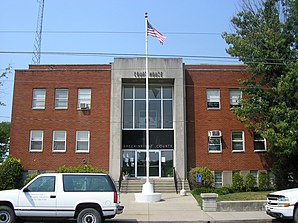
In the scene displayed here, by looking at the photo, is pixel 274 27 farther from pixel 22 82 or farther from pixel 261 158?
pixel 22 82

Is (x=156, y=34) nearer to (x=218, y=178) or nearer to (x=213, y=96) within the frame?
(x=213, y=96)

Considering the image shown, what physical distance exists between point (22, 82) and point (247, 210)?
2031 cm

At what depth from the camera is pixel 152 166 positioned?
27031 millimetres

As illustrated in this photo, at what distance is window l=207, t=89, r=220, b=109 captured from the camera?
27462 millimetres

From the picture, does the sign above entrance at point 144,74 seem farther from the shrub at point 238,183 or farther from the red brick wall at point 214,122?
the shrub at point 238,183

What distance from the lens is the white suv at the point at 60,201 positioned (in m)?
11.2

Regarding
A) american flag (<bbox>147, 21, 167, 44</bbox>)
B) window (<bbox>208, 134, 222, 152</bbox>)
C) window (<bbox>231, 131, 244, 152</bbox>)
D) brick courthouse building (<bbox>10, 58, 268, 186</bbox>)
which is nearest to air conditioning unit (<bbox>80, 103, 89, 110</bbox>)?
brick courthouse building (<bbox>10, 58, 268, 186</bbox>)

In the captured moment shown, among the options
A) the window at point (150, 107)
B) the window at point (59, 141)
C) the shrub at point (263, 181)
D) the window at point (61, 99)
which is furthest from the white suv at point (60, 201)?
the shrub at point (263, 181)

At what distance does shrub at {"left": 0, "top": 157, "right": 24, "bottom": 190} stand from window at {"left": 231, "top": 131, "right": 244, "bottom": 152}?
54.3ft

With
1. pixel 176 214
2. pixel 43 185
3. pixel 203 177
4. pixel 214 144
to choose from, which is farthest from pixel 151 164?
pixel 43 185

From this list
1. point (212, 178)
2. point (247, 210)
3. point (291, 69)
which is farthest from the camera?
point (212, 178)

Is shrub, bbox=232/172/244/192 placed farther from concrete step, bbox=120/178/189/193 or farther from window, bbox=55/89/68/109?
window, bbox=55/89/68/109

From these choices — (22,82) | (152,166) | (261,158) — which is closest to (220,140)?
(261,158)

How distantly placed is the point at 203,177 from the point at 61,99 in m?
12.8
